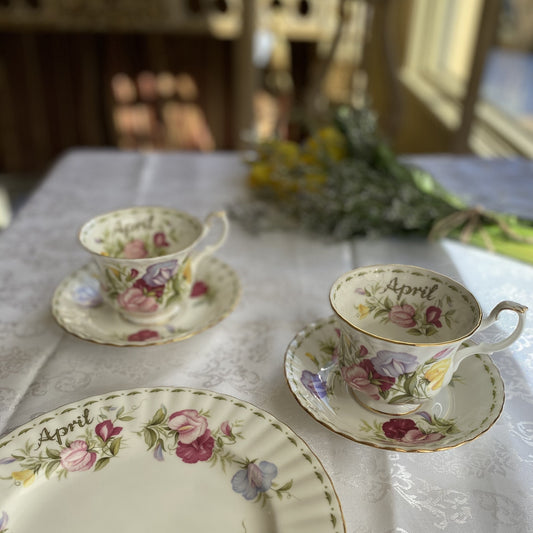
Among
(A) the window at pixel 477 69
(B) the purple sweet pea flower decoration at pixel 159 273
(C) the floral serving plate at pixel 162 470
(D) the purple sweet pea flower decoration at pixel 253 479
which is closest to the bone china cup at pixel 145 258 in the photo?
(B) the purple sweet pea flower decoration at pixel 159 273

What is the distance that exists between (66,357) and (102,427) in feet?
0.54

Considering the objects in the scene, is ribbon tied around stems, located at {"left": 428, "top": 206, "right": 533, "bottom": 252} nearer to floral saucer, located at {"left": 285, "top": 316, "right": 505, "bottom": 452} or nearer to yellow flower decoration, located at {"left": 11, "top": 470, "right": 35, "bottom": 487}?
floral saucer, located at {"left": 285, "top": 316, "right": 505, "bottom": 452}

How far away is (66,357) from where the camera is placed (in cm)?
63

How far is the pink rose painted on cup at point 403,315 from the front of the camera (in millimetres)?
611

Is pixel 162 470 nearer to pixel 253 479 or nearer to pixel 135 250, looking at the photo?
pixel 253 479

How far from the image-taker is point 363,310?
61 centimetres

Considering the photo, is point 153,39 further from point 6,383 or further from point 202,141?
point 6,383

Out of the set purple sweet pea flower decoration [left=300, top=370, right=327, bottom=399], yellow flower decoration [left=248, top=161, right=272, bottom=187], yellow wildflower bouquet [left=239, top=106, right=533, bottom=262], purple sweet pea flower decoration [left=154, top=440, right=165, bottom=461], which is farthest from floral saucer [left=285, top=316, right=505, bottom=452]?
yellow flower decoration [left=248, top=161, right=272, bottom=187]

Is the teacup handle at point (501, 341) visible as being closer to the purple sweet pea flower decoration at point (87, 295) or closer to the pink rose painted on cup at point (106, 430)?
the pink rose painted on cup at point (106, 430)

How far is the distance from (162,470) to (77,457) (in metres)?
0.08

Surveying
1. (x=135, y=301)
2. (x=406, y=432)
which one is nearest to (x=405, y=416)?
(x=406, y=432)

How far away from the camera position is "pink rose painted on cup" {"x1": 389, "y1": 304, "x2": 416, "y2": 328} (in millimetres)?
611

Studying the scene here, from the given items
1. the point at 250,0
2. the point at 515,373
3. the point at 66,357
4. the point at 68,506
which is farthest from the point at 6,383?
the point at 250,0

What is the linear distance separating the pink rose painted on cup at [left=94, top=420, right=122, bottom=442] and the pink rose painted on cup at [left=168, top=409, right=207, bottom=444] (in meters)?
0.05
